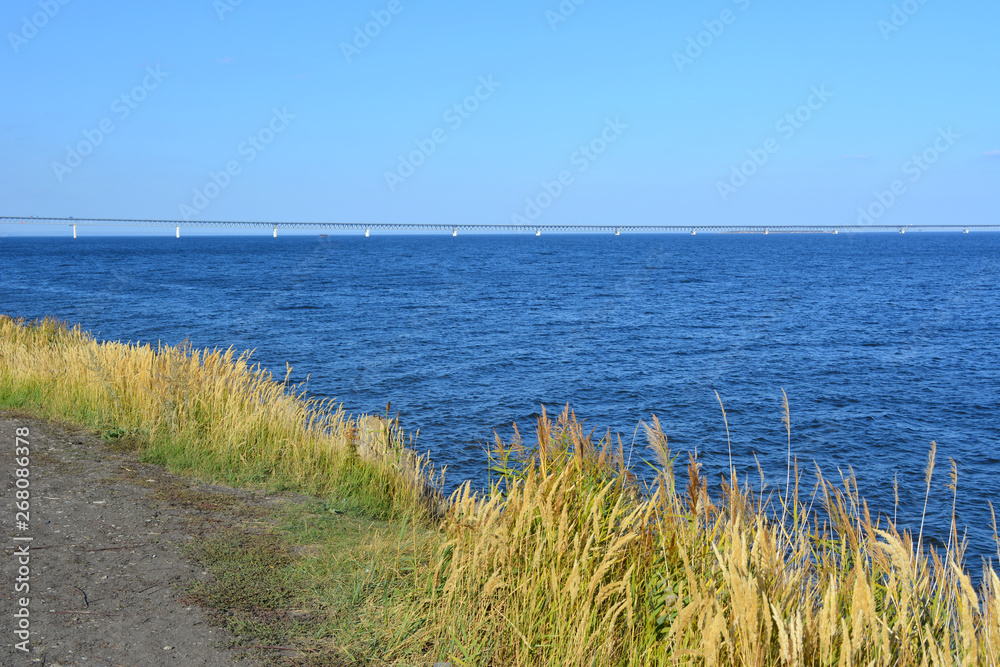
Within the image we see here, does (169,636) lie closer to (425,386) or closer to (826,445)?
(826,445)

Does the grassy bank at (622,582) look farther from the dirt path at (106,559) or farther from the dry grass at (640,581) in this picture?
the dirt path at (106,559)

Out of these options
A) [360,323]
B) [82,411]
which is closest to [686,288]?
[360,323]

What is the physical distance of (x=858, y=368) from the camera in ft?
83.6

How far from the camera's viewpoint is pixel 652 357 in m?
27.1

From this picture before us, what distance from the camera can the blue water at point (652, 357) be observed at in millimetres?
16172

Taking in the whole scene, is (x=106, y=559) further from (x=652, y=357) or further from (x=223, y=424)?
(x=652, y=357)

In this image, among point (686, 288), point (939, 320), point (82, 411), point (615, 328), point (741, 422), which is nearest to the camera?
point (82, 411)

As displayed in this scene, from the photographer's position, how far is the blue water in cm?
1617

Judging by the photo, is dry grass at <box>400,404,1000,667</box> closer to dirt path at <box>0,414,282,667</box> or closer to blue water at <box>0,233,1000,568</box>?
dirt path at <box>0,414,282,667</box>

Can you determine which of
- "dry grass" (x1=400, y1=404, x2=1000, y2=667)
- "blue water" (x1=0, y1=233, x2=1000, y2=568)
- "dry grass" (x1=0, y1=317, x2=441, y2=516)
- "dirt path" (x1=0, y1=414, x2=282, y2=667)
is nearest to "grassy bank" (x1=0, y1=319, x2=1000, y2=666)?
"dry grass" (x1=400, y1=404, x2=1000, y2=667)

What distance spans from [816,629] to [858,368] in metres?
24.4

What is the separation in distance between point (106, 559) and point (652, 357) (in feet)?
76.0

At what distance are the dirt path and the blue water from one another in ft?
18.6

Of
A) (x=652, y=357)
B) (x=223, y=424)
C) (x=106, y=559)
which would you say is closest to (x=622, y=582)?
(x=106, y=559)
